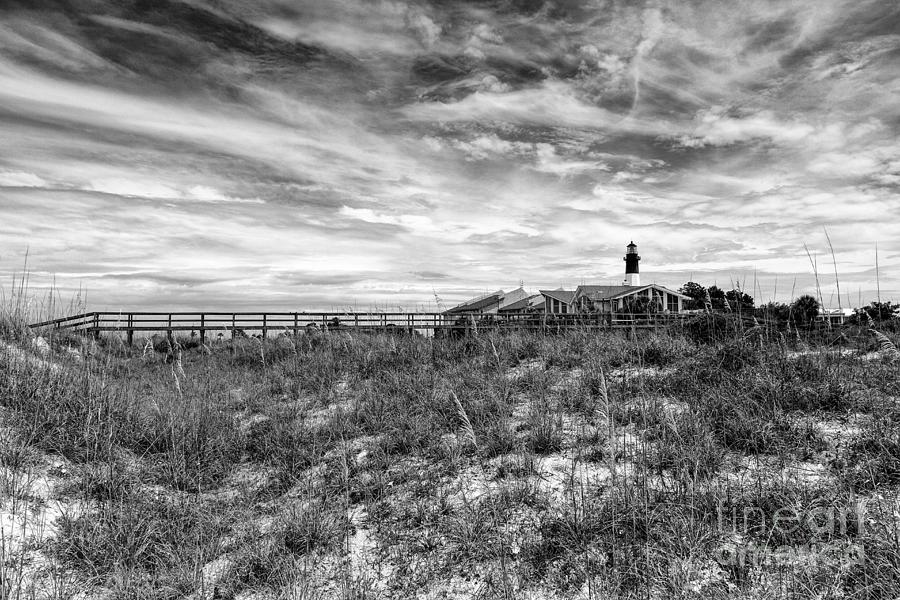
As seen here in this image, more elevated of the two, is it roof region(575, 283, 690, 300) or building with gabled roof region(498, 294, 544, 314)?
roof region(575, 283, 690, 300)

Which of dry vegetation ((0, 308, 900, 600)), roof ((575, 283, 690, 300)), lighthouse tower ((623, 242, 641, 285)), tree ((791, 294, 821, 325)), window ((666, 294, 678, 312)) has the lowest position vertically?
dry vegetation ((0, 308, 900, 600))

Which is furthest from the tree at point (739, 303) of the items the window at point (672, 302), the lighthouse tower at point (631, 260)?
the lighthouse tower at point (631, 260)

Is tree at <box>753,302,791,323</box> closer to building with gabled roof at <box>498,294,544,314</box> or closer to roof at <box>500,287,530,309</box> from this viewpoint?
building with gabled roof at <box>498,294,544,314</box>

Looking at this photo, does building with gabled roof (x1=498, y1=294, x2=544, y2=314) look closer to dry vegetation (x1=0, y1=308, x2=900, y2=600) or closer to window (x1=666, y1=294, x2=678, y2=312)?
window (x1=666, y1=294, x2=678, y2=312)

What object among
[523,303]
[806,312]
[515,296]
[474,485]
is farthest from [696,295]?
[515,296]

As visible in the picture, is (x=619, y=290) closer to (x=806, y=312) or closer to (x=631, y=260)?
(x=631, y=260)

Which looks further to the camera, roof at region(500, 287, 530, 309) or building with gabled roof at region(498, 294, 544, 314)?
roof at region(500, 287, 530, 309)

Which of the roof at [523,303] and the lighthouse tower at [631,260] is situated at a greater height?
the lighthouse tower at [631,260]

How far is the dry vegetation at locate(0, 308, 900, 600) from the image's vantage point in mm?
3824

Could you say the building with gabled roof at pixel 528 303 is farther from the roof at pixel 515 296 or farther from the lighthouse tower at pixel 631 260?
the lighthouse tower at pixel 631 260

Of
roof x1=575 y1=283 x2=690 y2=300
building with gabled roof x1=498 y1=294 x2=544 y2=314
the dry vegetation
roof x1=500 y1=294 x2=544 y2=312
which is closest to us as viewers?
the dry vegetation

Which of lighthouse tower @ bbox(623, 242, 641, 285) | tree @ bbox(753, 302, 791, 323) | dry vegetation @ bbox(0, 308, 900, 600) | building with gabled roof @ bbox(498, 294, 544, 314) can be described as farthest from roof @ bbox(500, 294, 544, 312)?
dry vegetation @ bbox(0, 308, 900, 600)

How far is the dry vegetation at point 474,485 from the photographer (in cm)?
382

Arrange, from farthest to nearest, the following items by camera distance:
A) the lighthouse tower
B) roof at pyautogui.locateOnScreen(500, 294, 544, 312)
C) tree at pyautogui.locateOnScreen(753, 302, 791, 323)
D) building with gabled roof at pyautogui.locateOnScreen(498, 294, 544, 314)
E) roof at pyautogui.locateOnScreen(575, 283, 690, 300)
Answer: the lighthouse tower < roof at pyautogui.locateOnScreen(500, 294, 544, 312) < building with gabled roof at pyautogui.locateOnScreen(498, 294, 544, 314) < roof at pyautogui.locateOnScreen(575, 283, 690, 300) < tree at pyautogui.locateOnScreen(753, 302, 791, 323)
